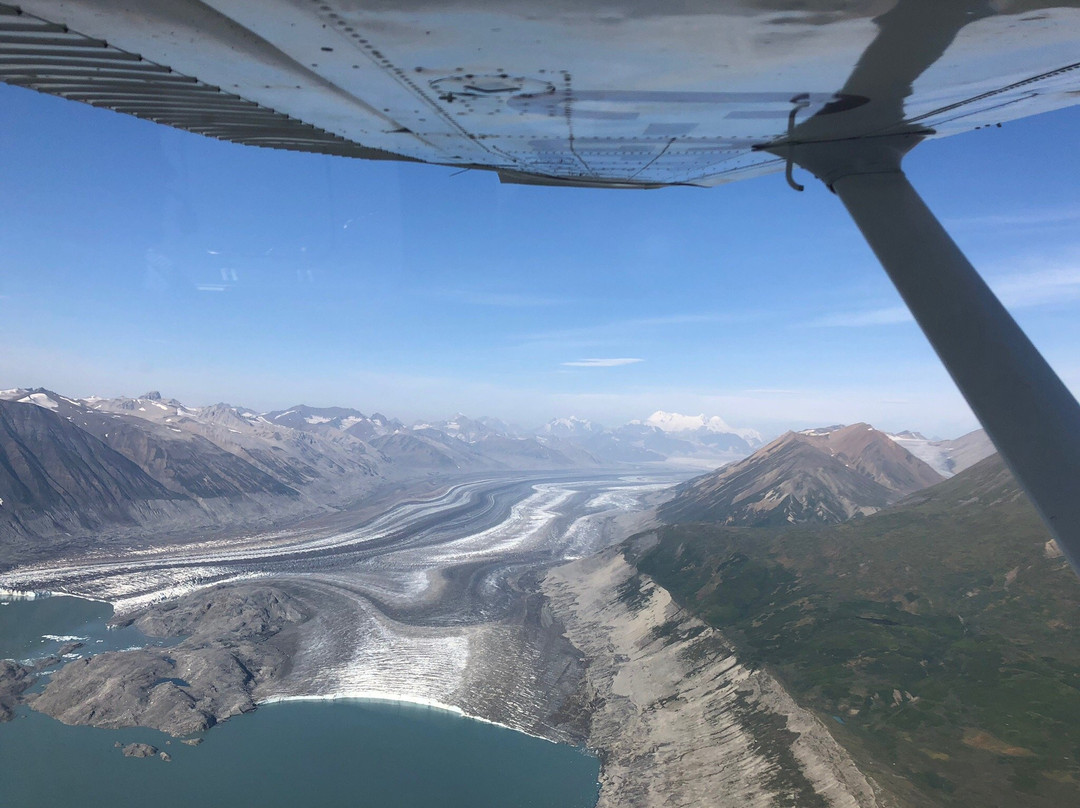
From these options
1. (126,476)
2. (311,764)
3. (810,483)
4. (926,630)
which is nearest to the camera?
(311,764)

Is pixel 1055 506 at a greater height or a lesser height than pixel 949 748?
greater

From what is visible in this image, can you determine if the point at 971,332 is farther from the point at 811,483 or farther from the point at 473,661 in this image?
the point at 811,483

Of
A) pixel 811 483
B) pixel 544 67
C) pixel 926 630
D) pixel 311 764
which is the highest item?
pixel 544 67

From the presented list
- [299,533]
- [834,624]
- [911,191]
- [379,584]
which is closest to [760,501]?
[834,624]

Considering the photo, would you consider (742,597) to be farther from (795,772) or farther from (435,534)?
(435,534)

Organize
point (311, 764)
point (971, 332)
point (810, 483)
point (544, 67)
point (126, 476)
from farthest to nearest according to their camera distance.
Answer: point (126, 476)
point (810, 483)
point (311, 764)
point (971, 332)
point (544, 67)

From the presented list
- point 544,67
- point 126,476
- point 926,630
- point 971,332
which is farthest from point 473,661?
point 126,476
